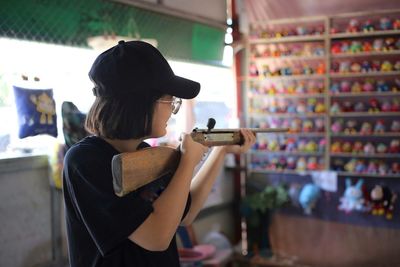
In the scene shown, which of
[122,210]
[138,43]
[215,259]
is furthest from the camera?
[215,259]

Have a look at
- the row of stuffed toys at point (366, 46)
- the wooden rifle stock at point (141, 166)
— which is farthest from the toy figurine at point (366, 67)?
the wooden rifle stock at point (141, 166)

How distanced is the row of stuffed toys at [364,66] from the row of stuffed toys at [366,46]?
3.9 inches

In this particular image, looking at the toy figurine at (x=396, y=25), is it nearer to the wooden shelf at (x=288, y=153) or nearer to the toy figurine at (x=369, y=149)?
the toy figurine at (x=369, y=149)

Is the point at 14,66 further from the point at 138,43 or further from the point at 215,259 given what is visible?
the point at 215,259

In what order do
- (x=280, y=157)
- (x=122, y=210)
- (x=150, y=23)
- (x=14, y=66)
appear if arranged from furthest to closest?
(x=280, y=157), (x=150, y=23), (x=14, y=66), (x=122, y=210)

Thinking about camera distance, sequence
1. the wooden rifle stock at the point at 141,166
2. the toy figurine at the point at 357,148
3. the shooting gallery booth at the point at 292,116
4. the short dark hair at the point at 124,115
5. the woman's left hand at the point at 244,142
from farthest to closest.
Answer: the toy figurine at the point at 357,148
the shooting gallery booth at the point at 292,116
the woman's left hand at the point at 244,142
the short dark hair at the point at 124,115
the wooden rifle stock at the point at 141,166

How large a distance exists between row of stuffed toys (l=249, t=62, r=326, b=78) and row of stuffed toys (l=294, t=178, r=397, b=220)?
0.97 meters

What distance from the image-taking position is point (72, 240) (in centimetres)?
103

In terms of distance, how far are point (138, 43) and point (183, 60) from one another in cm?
236

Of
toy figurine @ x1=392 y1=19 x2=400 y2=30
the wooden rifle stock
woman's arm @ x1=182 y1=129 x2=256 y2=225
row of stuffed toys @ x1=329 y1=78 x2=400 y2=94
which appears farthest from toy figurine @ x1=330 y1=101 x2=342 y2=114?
the wooden rifle stock

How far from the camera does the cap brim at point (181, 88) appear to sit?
106 centimetres

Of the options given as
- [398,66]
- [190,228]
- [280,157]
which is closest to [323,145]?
[280,157]

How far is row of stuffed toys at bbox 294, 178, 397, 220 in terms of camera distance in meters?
3.60

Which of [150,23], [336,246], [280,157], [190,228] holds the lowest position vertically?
[336,246]
